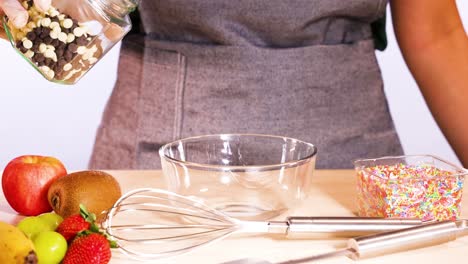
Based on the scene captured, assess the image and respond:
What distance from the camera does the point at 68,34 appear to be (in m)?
0.63

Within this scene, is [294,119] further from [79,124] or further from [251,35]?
[79,124]

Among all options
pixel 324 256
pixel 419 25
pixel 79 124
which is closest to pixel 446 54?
pixel 419 25

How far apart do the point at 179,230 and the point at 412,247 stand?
181 millimetres

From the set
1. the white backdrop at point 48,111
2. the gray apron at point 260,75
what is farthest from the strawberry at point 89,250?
the white backdrop at point 48,111

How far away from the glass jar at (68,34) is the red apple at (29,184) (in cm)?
8

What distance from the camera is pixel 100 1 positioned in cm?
63

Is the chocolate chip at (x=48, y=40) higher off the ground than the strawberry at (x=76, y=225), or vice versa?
the chocolate chip at (x=48, y=40)

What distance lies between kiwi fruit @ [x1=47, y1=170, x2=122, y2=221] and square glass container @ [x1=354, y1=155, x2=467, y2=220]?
208 mm

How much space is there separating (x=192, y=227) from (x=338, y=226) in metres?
0.11

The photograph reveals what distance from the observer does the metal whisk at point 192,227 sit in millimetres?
579

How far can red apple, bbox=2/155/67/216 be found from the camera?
2.12ft

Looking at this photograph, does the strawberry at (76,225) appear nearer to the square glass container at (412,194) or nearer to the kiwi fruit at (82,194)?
the kiwi fruit at (82,194)

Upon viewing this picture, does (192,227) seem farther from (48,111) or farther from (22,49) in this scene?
(48,111)

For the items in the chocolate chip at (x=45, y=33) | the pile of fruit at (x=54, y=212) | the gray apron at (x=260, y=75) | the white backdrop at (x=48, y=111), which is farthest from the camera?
the white backdrop at (x=48, y=111)
